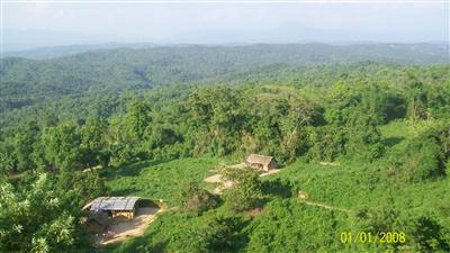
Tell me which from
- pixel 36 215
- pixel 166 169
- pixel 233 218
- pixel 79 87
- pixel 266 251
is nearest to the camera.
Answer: pixel 36 215

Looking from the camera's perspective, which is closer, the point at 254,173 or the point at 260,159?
the point at 254,173

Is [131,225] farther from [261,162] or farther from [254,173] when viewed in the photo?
[261,162]

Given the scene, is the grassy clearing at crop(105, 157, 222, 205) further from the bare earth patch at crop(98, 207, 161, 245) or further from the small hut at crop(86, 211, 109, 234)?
the small hut at crop(86, 211, 109, 234)

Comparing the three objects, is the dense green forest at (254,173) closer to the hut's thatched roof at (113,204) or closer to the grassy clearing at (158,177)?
the grassy clearing at (158,177)

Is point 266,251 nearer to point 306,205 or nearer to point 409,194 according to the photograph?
point 306,205

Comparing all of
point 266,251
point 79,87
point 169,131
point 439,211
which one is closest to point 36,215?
point 266,251

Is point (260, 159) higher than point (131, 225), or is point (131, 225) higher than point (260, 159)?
point (260, 159)
